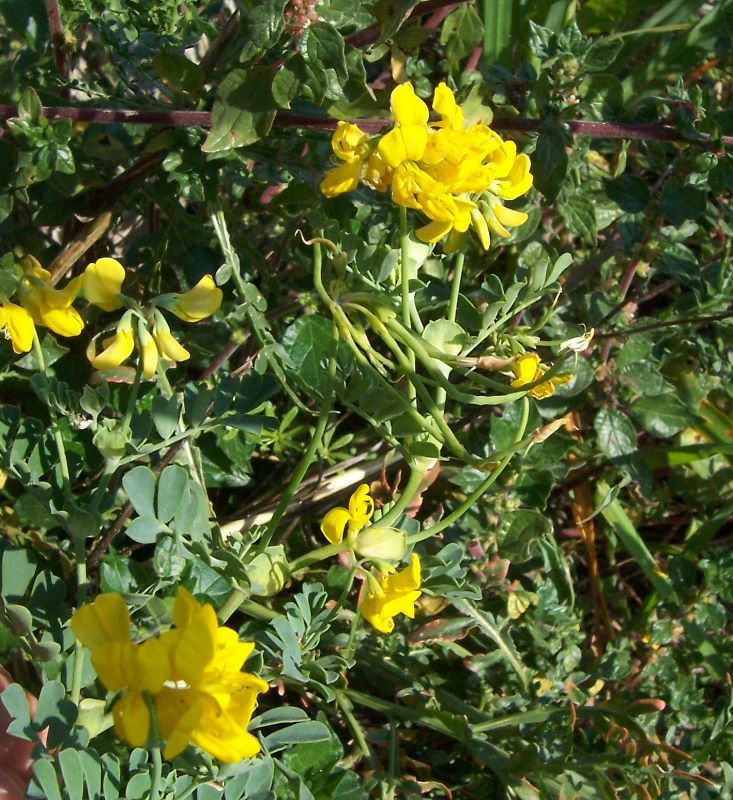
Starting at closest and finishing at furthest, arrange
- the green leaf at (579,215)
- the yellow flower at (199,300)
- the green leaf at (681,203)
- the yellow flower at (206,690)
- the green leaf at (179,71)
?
the yellow flower at (206,690) < the yellow flower at (199,300) < the green leaf at (179,71) < the green leaf at (681,203) < the green leaf at (579,215)

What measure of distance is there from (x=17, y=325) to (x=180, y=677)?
44cm

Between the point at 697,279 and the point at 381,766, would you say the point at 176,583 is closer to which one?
the point at 381,766

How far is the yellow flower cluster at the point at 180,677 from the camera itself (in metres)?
0.69

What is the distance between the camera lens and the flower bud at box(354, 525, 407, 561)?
0.87 meters

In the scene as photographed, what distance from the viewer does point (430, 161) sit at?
93 cm

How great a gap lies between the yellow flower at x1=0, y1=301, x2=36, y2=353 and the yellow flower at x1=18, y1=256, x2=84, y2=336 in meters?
0.03

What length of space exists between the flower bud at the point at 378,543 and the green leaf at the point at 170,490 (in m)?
0.18

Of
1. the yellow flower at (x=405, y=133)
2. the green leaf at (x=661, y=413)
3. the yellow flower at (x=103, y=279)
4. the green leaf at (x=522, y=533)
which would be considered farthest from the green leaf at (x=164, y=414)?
the green leaf at (x=661, y=413)

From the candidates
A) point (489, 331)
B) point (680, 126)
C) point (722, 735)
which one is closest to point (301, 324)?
point (489, 331)

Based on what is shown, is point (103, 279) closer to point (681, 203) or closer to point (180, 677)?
point (180, 677)

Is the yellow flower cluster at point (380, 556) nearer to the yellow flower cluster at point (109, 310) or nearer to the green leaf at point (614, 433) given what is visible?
the yellow flower cluster at point (109, 310)

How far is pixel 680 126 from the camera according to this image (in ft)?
3.67

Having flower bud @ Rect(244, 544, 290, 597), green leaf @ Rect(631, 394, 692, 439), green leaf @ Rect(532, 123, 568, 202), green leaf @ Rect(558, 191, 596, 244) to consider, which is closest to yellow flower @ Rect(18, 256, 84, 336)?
flower bud @ Rect(244, 544, 290, 597)

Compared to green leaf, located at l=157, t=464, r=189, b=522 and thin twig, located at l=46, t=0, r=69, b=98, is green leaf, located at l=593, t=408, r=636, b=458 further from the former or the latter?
thin twig, located at l=46, t=0, r=69, b=98
